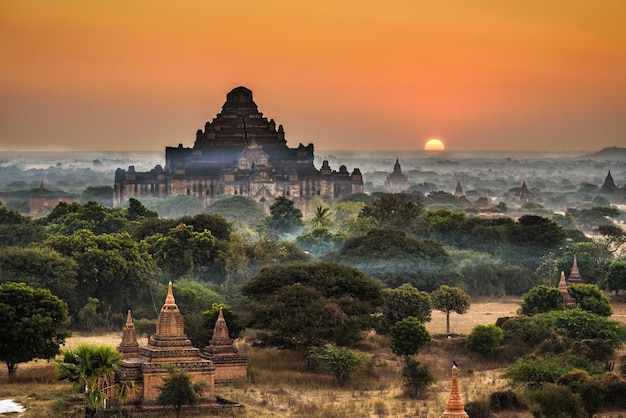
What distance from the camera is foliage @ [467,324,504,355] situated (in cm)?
5838

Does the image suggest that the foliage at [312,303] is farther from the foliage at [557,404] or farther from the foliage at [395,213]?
the foliage at [395,213]

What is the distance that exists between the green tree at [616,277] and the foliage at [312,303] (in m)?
17.6

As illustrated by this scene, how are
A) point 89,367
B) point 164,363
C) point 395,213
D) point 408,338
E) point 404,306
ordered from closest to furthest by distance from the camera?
point 89,367
point 164,363
point 408,338
point 404,306
point 395,213

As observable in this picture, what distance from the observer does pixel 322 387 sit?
53.4m

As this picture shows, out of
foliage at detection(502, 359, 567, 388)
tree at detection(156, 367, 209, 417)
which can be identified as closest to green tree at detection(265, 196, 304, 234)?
foliage at detection(502, 359, 567, 388)

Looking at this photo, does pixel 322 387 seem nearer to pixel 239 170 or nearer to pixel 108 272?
pixel 108 272

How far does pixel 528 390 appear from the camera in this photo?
49688 mm

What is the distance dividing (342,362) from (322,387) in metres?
1.19

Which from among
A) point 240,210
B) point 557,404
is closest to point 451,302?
point 557,404

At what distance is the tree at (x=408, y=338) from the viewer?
5762 cm

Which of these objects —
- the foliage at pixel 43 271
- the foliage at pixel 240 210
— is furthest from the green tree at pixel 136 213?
the foliage at pixel 43 271

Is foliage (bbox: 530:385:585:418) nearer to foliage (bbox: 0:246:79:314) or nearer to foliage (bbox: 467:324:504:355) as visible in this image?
foliage (bbox: 467:324:504:355)

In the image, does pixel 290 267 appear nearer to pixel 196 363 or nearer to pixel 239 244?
pixel 196 363

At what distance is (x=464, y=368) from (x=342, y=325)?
13.3 ft
